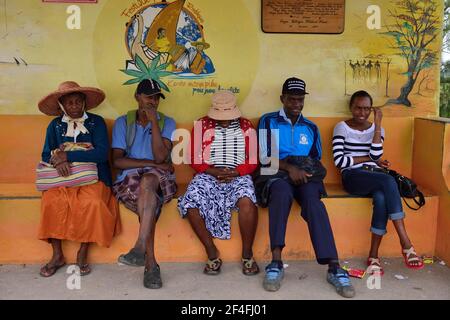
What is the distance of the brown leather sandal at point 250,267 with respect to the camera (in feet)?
13.3

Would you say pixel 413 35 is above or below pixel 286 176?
above

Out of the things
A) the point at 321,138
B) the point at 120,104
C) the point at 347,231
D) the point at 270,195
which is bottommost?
the point at 347,231

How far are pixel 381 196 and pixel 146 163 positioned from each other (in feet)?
6.49

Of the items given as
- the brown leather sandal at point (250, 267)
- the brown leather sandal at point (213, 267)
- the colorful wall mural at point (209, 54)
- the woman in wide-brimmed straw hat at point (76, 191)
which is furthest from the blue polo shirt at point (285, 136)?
the woman in wide-brimmed straw hat at point (76, 191)

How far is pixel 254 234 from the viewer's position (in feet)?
13.7

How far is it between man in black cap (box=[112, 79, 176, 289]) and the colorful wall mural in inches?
21.0

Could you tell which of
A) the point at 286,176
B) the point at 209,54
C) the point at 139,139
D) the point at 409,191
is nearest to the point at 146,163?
the point at 139,139

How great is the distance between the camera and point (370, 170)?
4.53 m

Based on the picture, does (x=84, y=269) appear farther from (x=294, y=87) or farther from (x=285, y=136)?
(x=294, y=87)

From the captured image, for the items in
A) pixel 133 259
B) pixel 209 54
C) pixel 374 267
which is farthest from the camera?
pixel 209 54

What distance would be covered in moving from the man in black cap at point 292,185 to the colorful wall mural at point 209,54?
50 centimetres

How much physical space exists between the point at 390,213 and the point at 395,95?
1494 mm

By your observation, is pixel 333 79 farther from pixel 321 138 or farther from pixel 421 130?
pixel 421 130
